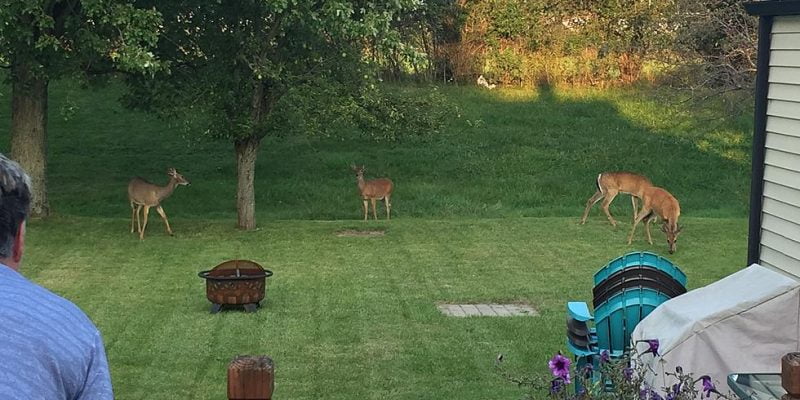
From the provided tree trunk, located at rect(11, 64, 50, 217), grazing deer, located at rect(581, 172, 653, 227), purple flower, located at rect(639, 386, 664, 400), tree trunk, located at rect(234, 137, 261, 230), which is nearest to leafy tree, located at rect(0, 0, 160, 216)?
tree trunk, located at rect(11, 64, 50, 217)

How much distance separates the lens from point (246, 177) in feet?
50.4

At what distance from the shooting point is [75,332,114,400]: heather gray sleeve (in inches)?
87.8

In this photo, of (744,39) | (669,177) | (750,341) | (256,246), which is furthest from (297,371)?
(669,177)

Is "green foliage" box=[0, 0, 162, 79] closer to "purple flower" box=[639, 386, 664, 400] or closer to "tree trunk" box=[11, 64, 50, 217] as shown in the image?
"tree trunk" box=[11, 64, 50, 217]

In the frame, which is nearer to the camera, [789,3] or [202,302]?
[789,3]

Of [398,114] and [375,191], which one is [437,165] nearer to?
[375,191]

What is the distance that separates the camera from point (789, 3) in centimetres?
670

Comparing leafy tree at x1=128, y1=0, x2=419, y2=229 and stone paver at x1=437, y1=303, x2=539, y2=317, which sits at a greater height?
leafy tree at x1=128, y1=0, x2=419, y2=229

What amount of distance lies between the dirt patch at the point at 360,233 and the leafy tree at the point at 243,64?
1868 mm

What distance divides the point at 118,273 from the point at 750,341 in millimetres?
8721

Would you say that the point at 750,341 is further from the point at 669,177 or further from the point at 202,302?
the point at 669,177

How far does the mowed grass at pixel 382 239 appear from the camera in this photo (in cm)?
826

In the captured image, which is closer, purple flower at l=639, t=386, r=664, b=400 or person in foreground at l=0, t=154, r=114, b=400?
person in foreground at l=0, t=154, r=114, b=400

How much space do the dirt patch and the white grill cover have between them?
1045 centimetres
